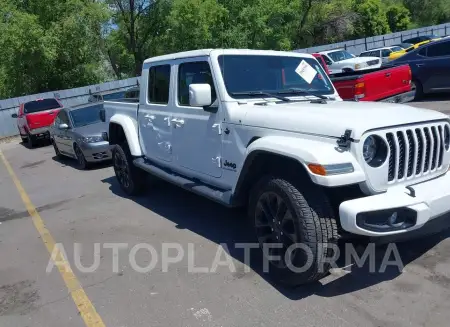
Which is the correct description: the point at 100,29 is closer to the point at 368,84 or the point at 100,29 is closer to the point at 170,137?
the point at 368,84

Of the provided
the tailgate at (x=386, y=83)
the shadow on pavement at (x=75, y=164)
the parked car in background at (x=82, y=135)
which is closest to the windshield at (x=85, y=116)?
the parked car in background at (x=82, y=135)

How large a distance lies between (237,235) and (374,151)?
2.10 metres

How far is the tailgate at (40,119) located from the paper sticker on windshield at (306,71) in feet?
41.3

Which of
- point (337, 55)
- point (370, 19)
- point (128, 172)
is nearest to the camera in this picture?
point (128, 172)

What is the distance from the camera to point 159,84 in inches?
231

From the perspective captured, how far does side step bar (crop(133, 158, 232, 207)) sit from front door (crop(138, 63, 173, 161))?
148mm

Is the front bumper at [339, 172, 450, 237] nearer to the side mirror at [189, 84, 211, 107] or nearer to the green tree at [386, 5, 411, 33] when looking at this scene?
the side mirror at [189, 84, 211, 107]

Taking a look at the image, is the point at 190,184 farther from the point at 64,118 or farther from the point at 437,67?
the point at 437,67

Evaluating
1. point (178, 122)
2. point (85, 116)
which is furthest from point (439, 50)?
point (178, 122)

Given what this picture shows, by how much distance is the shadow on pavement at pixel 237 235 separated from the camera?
3.82 m

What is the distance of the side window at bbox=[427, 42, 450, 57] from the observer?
11.8m

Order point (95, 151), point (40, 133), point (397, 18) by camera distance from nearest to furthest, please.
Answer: point (95, 151) < point (40, 133) < point (397, 18)

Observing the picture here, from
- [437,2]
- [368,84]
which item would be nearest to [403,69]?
[368,84]

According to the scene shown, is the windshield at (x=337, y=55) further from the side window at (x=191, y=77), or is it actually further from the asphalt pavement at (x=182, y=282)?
the side window at (x=191, y=77)
